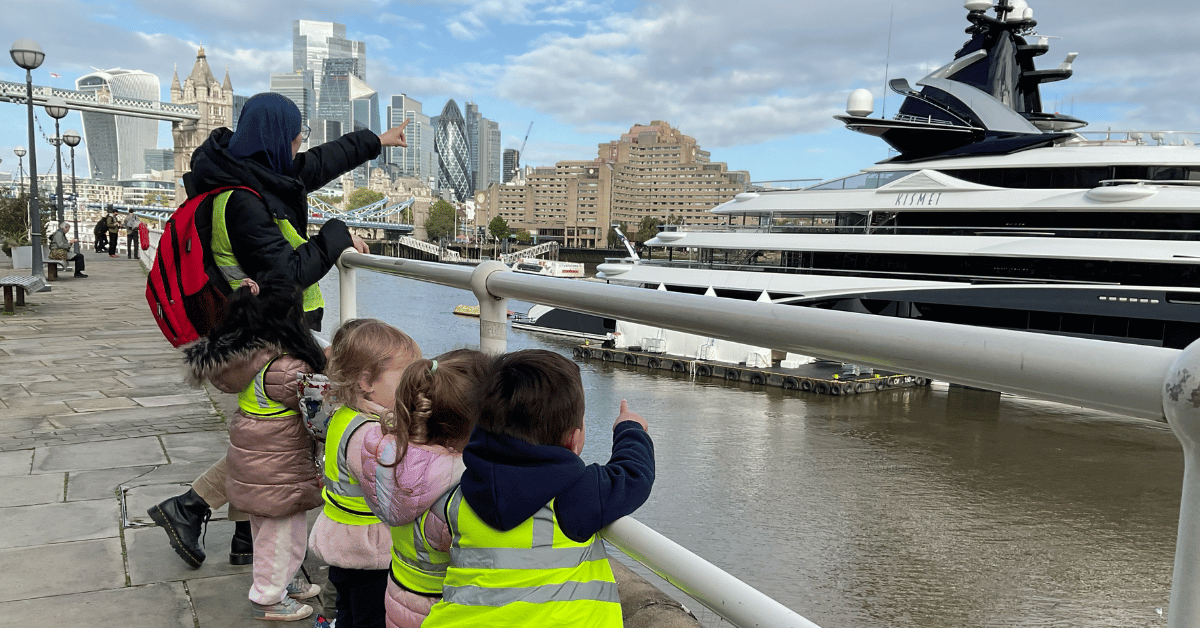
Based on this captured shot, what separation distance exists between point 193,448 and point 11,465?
2.45ft

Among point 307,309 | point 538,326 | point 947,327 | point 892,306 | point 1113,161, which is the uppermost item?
point 1113,161

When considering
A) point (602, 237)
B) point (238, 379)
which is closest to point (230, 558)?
point (238, 379)

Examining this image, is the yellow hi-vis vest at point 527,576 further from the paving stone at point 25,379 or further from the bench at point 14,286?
the bench at point 14,286

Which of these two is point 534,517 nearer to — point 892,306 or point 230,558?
point 230,558

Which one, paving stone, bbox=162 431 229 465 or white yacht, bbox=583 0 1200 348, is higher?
white yacht, bbox=583 0 1200 348

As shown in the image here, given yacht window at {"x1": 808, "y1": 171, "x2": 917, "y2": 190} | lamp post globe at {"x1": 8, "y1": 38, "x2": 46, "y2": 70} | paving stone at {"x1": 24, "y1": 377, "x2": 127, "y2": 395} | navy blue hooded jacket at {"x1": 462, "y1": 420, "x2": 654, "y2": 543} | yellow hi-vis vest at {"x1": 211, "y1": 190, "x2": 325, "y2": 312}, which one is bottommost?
paving stone at {"x1": 24, "y1": 377, "x2": 127, "y2": 395}

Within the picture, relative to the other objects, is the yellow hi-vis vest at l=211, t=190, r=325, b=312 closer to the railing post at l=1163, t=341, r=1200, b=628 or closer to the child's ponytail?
the child's ponytail

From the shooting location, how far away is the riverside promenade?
7.54 ft

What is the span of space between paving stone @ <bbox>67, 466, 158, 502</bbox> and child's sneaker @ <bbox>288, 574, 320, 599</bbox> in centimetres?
130

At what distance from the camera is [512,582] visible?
4.33 feet

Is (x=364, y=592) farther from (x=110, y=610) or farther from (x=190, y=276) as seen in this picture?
(x=190, y=276)

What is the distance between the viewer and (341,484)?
6.42 ft

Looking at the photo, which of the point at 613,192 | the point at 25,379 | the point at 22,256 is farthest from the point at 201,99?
the point at 25,379

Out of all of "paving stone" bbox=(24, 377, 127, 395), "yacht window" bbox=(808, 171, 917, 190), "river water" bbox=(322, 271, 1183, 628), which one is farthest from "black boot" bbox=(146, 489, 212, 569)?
"yacht window" bbox=(808, 171, 917, 190)
